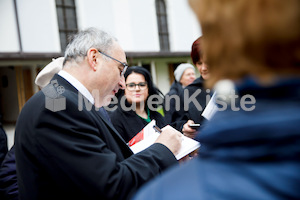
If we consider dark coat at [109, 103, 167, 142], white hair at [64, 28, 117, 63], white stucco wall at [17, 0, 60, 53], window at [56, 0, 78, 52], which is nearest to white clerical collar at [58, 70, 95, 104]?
white hair at [64, 28, 117, 63]

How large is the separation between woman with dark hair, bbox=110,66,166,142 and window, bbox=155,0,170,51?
16.6 meters

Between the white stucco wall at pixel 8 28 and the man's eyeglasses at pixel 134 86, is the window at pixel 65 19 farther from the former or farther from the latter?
the man's eyeglasses at pixel 134 86

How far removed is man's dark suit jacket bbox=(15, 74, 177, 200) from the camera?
4.08ft

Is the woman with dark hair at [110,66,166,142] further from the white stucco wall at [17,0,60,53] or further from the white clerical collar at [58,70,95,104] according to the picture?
the white stucco wall at [17,0,60,53]

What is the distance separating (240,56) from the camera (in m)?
0.59

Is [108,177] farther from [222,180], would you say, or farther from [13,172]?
[13,172]

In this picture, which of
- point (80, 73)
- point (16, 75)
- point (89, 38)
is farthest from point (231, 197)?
point (16, 75)

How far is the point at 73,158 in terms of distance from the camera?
4.10ft

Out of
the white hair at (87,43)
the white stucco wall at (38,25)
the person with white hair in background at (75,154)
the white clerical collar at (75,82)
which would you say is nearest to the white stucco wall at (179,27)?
the white stucco wall at (38,25)

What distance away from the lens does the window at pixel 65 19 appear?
48.7 feet

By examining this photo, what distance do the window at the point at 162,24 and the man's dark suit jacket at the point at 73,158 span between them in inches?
740

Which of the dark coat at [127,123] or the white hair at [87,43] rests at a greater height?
the white hair at [87,43]

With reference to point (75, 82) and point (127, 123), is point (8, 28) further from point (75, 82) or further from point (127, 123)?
point (75, 82)

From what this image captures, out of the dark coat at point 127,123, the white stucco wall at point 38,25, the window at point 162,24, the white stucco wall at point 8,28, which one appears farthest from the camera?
the window at point 162,24
